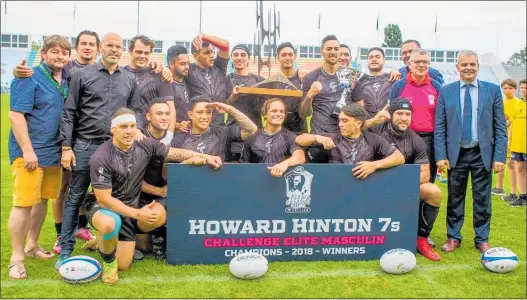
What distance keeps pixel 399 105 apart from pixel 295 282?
76.1 inches

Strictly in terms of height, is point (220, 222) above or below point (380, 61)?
below

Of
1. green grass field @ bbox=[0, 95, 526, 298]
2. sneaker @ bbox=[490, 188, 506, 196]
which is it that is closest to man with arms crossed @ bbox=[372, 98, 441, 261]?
green grass field @ bbox=[0, 95, 526, 298]

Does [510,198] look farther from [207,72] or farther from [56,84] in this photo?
[56,84]

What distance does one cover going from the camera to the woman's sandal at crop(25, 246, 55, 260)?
4.56 meters

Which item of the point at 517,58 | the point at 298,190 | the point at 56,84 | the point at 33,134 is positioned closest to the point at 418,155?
the point at 298,190

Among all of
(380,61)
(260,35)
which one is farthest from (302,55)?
(380,61)

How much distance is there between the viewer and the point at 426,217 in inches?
192

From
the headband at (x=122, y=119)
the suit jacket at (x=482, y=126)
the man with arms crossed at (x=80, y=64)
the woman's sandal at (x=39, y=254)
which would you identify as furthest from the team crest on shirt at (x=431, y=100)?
the woman's sandal at (x=39, y=254)

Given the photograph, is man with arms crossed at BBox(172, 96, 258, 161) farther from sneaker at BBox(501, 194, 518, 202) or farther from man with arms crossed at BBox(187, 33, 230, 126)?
sneaker at BBox(501, 194, 518, 202)

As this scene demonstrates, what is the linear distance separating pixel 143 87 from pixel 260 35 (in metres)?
4.39

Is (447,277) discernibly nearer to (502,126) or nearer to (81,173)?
(502,126)

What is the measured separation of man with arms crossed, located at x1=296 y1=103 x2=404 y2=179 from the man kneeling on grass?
1.13 meters

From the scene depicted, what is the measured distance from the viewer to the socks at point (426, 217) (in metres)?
4.86

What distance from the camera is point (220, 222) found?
14.5ft
